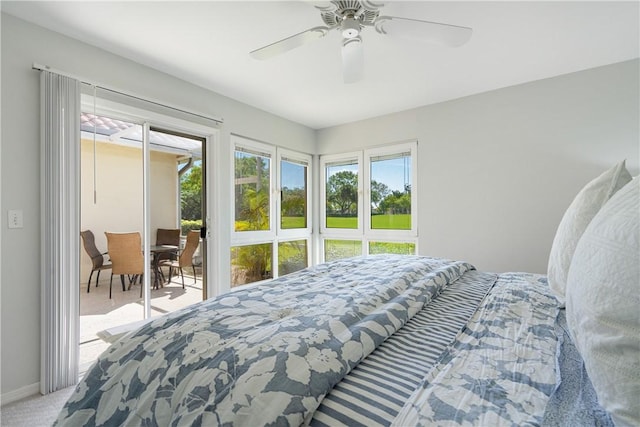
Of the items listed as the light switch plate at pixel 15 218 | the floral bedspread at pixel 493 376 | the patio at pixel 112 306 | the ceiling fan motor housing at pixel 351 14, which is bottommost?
the patio at pixel 112 306

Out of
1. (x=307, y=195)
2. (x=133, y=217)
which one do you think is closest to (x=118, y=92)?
(x=133, y=217)

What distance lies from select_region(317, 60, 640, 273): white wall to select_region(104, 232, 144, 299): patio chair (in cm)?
286

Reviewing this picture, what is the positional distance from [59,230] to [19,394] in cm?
103

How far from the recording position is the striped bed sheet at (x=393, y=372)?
599 millimetres

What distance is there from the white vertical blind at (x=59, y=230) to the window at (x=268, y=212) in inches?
56.1

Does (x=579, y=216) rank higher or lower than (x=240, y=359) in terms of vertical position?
higher

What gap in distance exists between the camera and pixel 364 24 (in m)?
1.62

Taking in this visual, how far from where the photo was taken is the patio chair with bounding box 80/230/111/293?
8.03 feet

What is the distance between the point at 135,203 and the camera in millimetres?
2574

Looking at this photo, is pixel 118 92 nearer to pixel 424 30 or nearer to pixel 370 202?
pixel 424 30

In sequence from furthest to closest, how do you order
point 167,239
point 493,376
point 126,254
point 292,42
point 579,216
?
point 167,239
point 126,254
point 292,42
point 579,216
point 493,376

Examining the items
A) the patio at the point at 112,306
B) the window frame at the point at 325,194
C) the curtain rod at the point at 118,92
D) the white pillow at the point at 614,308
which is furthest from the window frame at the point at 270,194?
the white pillow at the point at 614,308

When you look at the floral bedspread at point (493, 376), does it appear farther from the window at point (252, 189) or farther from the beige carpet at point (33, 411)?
the window at point (252, 189)

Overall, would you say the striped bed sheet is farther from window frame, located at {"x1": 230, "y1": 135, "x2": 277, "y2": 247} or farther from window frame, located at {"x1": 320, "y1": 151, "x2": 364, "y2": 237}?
window frame, located at {"x1": 320, "y1": 151, "x2": 364, "y2": 237}
